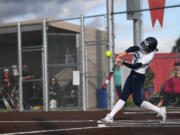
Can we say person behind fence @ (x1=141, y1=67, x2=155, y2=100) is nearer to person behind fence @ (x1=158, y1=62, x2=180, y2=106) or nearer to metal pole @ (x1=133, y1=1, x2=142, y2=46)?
person behind fence @ (x1=158, y1=62, x2=180, y2=106)

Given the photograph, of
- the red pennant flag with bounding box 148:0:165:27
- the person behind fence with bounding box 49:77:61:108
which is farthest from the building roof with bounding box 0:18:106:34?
the red pennant flag with bounding box 148:0:165:27

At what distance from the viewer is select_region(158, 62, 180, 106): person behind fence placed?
13.3 meters

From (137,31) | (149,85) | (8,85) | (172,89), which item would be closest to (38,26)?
(8,85)

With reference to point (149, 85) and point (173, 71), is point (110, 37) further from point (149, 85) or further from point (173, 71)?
point (173, 71)

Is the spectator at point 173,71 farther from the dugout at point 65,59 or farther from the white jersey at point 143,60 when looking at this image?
the white jersey at point 143,60

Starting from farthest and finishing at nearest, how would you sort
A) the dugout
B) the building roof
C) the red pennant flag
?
1. the building roof
2. the dugout
3. the red pennant flag

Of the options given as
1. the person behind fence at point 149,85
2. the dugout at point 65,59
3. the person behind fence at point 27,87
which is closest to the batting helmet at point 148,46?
the person behind fence at point 149,85

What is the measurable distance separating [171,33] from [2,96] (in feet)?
25.7

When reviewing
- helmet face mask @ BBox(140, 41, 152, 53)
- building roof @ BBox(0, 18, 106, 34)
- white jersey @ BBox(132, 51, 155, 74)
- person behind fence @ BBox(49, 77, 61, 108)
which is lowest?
person behind fence @ BBox(49, 77, 61, 108)

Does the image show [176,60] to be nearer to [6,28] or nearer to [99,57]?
[99,57]

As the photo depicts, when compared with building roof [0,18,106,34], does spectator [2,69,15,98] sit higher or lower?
lower

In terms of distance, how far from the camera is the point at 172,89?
43.9ft

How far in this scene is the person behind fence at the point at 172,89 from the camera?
13323mm

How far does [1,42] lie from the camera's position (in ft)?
71.7
